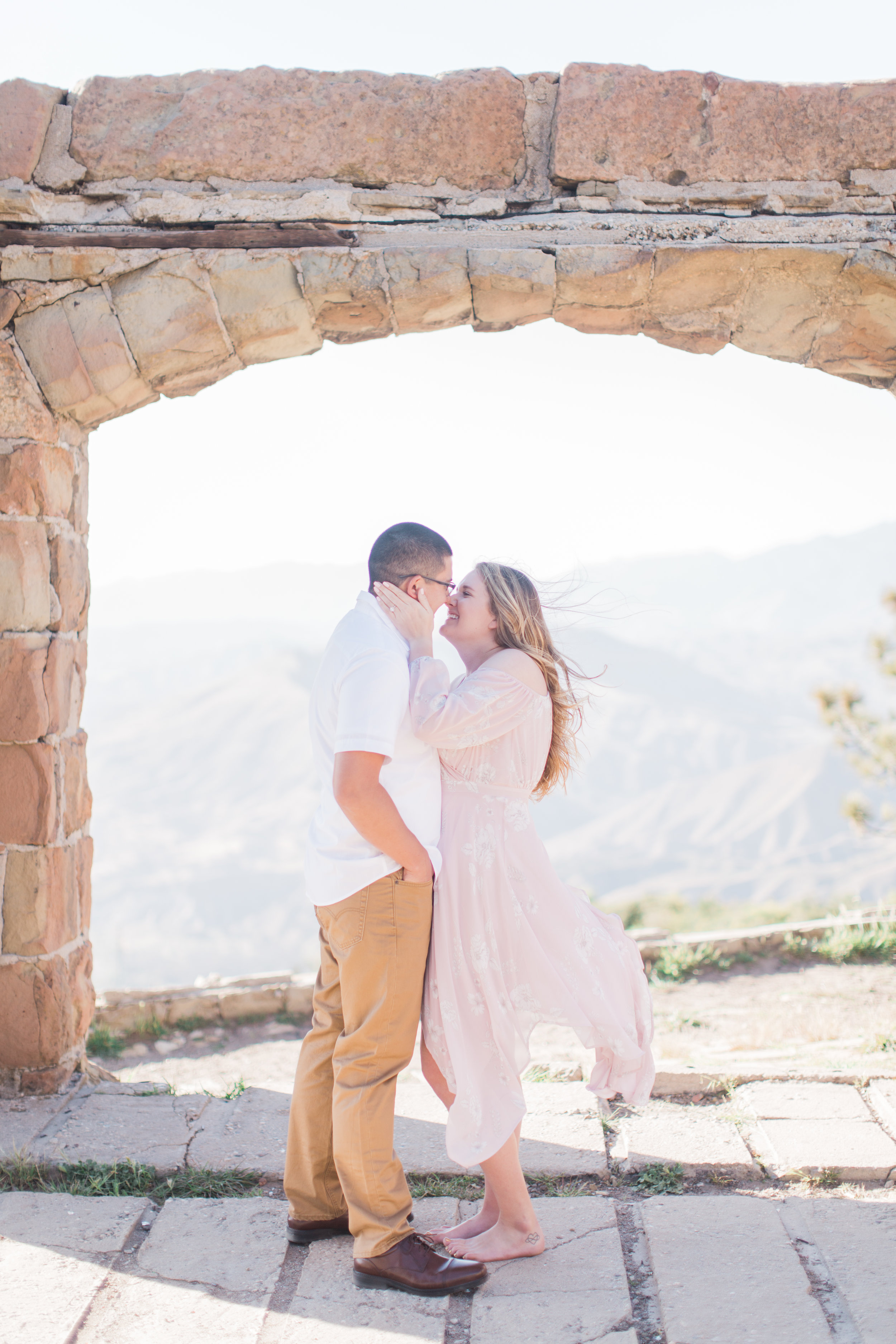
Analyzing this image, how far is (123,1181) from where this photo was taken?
8.89 feet

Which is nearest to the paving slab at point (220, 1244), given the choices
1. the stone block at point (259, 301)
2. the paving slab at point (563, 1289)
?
the paving slab at point (563, 1289)

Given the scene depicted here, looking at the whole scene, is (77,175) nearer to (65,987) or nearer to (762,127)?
(762,127)

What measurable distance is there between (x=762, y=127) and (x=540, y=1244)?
351 centimetres

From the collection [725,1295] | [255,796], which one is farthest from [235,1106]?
[255,796]

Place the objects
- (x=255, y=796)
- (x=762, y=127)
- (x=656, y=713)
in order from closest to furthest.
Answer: (x=762, y=127) → (x=255, y=796) → (x=656, y=713)

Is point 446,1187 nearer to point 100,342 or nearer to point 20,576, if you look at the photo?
point 20,576

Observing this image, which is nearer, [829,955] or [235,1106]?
[235,1106]

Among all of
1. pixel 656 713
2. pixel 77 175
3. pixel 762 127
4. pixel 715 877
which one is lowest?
pixel 715 877

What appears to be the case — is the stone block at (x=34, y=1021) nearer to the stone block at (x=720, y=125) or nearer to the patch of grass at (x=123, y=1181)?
the patch of grass at (x=123, y=1181)

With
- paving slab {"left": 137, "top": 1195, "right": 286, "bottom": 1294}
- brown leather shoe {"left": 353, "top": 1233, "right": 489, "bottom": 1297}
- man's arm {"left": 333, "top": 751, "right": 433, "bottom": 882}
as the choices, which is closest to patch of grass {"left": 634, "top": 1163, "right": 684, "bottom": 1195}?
brown leather shoe {"left": 353, "top": 1233, "right": 489, "bottom": 1297}

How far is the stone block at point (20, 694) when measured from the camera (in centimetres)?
319

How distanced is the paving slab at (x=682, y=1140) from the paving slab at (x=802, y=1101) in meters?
0.12

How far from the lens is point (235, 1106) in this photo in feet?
10.6

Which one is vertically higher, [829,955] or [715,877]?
[829,955]
